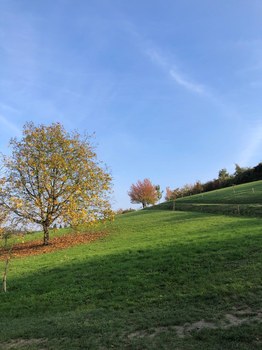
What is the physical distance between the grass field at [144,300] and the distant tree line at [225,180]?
53.9 metres

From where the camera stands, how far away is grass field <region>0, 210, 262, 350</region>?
6.64 metres

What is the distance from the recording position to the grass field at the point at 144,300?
21.8ft

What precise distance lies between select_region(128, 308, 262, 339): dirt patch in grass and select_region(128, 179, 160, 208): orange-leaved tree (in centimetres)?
8396

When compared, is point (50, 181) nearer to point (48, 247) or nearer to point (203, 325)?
point (48, 247)

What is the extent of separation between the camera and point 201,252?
13930 mm

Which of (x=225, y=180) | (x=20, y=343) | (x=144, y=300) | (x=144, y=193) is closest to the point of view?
(x=20, y=343)

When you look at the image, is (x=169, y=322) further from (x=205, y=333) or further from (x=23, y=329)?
(x=23, y=329)

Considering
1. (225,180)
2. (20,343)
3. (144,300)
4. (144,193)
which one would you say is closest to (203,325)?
(144,300)

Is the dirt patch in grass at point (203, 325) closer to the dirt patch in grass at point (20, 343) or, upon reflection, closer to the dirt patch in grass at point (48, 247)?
the dirt patch in grass at point (20, 343)

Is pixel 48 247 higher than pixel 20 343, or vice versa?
pixel 48 247

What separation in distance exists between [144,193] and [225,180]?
83.5 feet

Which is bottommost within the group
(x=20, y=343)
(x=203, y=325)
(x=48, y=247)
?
(x=203, y=325)

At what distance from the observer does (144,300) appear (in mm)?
9367

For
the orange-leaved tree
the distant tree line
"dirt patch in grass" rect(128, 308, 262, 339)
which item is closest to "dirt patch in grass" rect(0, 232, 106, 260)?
"dirt patch in grass" rect(128, 308, 262, 339)
